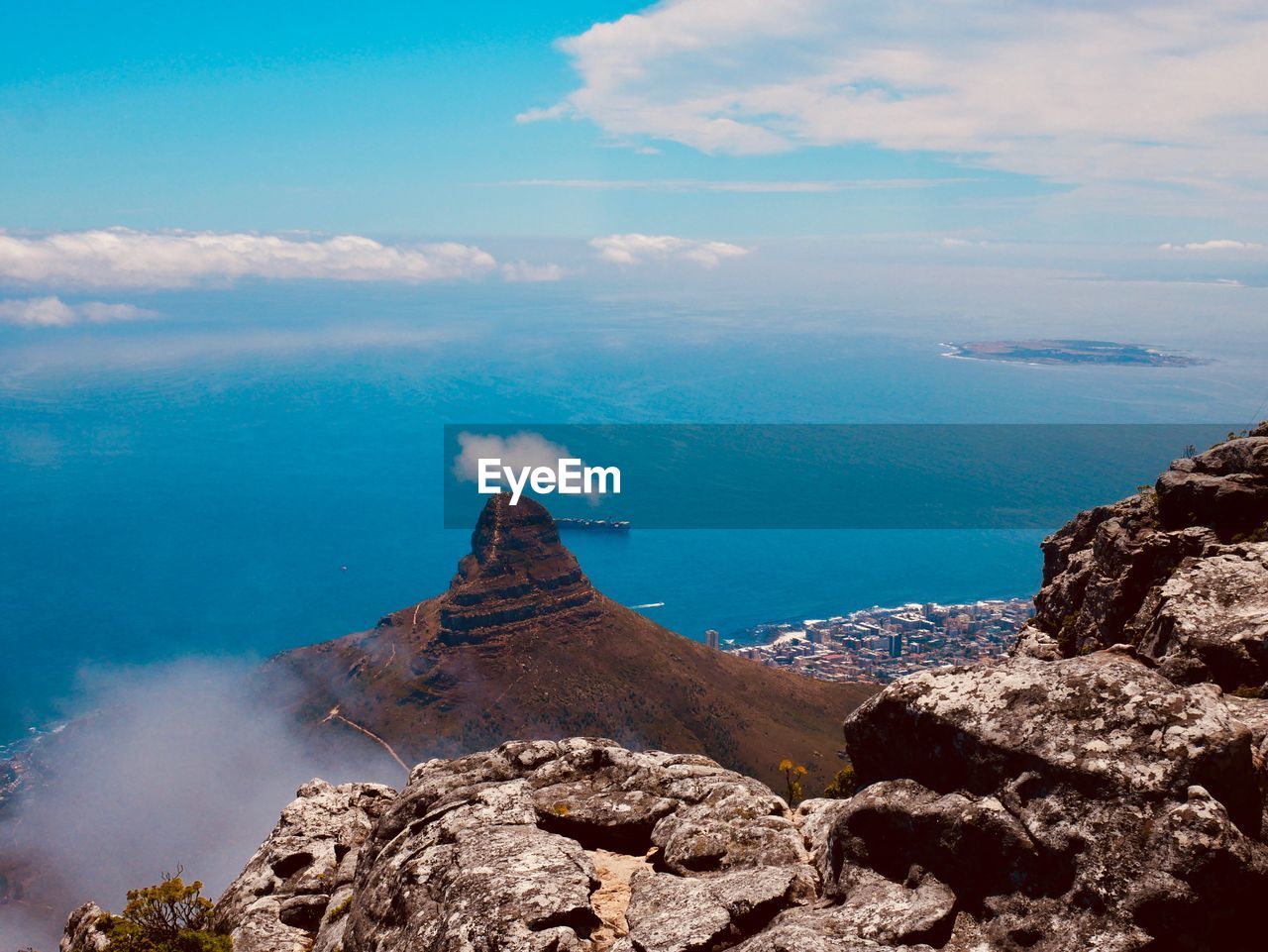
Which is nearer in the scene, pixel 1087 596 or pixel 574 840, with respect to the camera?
pixel 574 840

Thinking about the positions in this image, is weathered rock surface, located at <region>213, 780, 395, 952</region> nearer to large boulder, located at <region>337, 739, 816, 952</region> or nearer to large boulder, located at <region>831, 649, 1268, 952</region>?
large boulder, located at <region>337, 739, 816, 952</region>

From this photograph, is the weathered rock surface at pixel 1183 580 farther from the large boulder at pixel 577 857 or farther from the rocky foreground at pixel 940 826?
the large boulder at pixel 577 857

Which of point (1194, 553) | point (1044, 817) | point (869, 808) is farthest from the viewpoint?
point (1194, 553)

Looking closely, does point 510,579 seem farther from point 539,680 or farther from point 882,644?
point 882,644

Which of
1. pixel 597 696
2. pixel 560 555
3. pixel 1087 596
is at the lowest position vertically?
pixel 597 696

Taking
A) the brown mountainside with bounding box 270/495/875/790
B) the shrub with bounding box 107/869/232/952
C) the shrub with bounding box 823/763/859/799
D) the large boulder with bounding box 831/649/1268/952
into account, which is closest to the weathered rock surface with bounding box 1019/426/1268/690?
the large boulder with bounding box 831/649/1268/952

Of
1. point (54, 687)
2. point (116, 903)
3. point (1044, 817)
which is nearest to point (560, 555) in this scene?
point (116, 903)

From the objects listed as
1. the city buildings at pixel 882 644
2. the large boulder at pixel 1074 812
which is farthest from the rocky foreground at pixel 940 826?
the city buildings at pixel 882 644

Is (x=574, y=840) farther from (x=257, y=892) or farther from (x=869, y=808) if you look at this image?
(x=257, y=892)
